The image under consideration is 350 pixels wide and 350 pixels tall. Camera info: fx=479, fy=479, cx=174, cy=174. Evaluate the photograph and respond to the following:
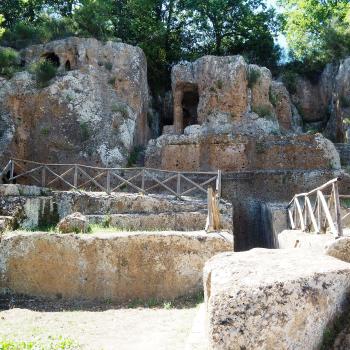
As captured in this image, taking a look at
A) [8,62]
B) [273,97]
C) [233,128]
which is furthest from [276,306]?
[273,97]

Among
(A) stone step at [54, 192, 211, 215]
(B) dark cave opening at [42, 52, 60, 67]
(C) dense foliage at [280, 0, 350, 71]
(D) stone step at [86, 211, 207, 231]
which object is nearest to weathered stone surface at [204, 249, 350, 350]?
(D) stone step at [86, 211, 207, 231]

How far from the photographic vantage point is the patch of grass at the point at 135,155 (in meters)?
19.8

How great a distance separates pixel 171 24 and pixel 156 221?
63.8 ft

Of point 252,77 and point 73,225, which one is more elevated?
point 252,77

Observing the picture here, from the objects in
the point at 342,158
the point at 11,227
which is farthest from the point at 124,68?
the point at 11,227

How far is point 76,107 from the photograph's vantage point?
784 inches

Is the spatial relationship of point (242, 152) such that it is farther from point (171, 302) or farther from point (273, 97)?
point (171, 302)

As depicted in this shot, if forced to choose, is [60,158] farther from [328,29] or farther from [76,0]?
[328,29]

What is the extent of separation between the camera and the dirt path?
6.23 metres

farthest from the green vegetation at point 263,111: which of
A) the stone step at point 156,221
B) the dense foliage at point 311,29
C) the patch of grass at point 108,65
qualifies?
the stone step at point 156,221

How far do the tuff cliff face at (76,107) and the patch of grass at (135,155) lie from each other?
227 millimetres

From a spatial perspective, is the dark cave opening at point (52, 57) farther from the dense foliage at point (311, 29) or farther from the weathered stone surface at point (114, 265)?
the dense foliage at point (311, 29)

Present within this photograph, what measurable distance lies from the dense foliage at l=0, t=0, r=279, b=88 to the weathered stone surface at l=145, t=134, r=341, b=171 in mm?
8448

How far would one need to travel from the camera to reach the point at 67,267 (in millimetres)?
9547
